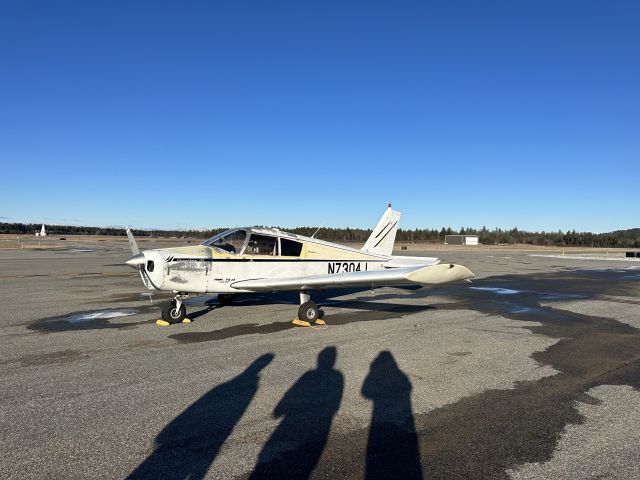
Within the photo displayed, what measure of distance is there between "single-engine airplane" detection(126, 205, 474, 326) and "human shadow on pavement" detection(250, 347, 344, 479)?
350 cm

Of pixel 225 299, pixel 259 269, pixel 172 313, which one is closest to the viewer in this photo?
pixel 172 313

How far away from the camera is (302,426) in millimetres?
4574

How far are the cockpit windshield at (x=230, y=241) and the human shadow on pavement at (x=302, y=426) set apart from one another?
4.77 m

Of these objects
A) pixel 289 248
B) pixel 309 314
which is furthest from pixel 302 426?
pixel 289 248

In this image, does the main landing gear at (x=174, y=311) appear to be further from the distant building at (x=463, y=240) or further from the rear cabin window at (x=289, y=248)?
the distant building at (x=463, y=240)

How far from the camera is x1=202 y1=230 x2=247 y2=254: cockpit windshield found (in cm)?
1050

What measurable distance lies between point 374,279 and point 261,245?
3.07 m

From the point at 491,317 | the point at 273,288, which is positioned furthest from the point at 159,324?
the point at 491,317

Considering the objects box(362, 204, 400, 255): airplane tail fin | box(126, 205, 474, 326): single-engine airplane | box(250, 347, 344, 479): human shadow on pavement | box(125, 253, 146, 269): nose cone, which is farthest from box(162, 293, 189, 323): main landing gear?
box(362, 204, 400, 255): airplane tail fin

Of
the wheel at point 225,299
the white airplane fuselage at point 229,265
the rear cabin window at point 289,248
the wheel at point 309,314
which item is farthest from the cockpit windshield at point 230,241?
the wheel at point 225,299

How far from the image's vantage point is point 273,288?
407 inches

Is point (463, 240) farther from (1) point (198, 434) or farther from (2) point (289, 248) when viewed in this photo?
(1) point (198, 434)

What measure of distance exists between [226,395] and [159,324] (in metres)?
5.15

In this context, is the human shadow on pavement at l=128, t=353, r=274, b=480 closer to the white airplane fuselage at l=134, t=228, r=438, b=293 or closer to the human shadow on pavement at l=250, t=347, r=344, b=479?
the human shadow on pavement at l=250, t=347, r=344, b=479
